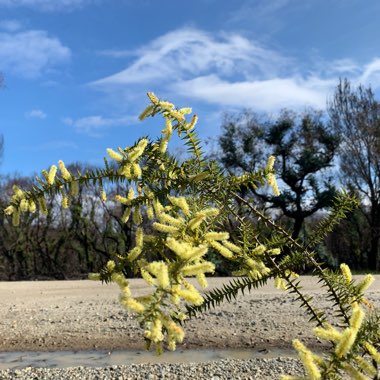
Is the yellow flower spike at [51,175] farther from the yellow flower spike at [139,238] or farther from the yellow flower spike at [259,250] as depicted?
the yellow flower spike at [259,250]

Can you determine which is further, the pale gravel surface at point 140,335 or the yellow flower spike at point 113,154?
the pale gravel surface at point 140,335

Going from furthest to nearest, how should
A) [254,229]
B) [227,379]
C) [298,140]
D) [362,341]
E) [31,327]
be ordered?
[298,140] < [31,327] < [227,379] < [254,229] < [362,341]

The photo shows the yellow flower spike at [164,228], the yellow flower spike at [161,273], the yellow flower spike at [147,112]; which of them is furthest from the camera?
the yellow flower spike at [147,112]

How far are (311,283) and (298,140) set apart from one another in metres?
11.1

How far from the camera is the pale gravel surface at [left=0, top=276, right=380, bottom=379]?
15.2 feet

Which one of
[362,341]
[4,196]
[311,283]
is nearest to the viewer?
[362,341]

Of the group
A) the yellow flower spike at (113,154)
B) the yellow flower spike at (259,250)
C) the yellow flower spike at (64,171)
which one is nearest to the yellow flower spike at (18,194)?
the yellow flower spike at (64,171)

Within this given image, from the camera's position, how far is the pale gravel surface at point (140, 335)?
4.63 metres

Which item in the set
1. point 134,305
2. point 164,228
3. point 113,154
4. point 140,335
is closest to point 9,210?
point 113,154

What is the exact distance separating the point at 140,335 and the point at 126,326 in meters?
0.51

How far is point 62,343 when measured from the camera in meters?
6.65

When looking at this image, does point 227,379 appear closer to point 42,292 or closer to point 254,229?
point 254,229

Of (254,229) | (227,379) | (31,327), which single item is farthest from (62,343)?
(254,229)

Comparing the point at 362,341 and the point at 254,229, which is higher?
the point at 254,229
